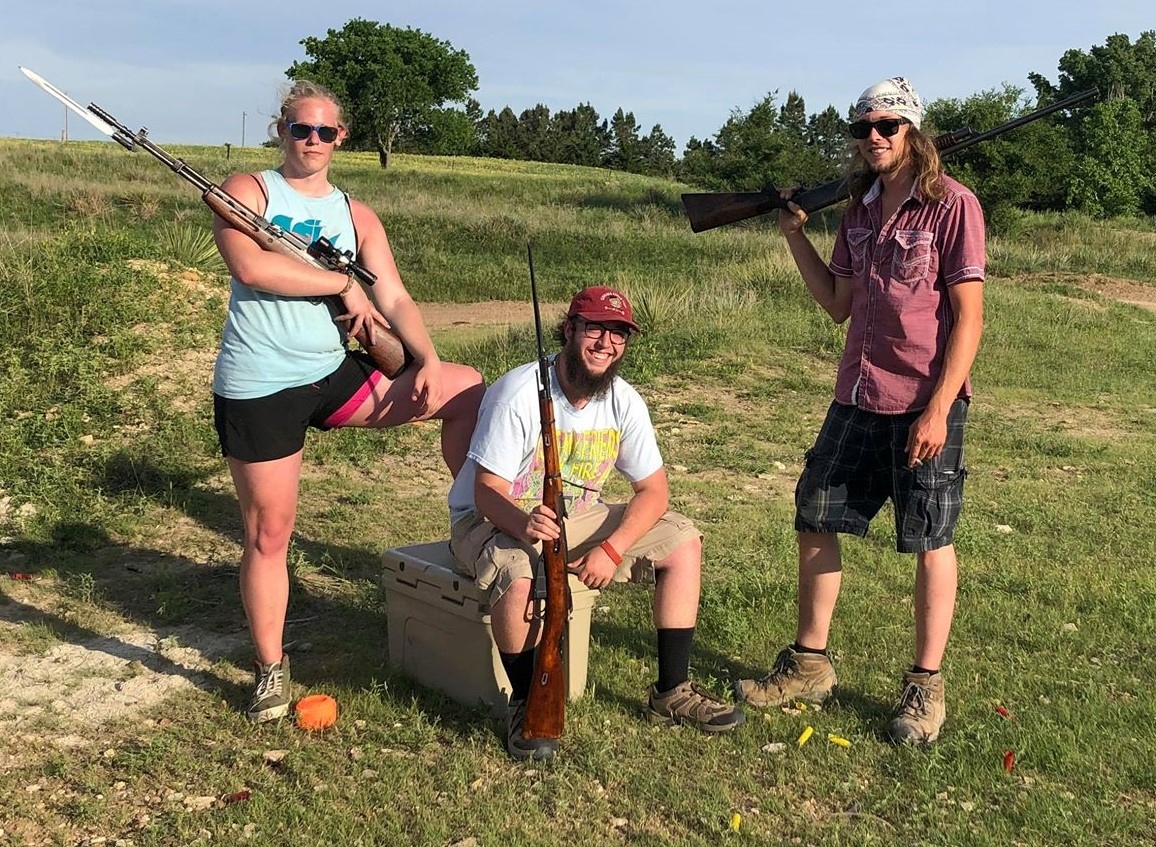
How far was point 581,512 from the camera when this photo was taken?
4.04m

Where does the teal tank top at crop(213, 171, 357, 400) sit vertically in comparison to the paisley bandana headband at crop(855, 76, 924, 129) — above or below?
below

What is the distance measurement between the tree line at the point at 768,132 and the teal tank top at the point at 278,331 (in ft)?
6.59

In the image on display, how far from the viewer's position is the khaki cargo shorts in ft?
12.0

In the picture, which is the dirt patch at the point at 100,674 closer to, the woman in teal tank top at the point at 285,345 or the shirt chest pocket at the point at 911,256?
the woman in teal tank top at the point at 285,345

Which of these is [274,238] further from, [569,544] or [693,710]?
[693,710]

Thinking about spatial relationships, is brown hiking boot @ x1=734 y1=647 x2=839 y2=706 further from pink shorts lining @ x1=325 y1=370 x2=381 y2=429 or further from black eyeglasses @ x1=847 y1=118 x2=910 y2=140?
black eyeglasses @ x1=847 y1=118 x2=910 y2=140

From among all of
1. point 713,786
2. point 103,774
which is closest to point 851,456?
point 713,786

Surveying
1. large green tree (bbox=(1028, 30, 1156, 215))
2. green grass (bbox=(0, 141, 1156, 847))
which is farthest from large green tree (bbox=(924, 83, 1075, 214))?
green grass (bbox=(0, 141, 1156, 847))

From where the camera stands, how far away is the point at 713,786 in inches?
139

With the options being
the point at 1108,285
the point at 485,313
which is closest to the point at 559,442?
the point at 485,313

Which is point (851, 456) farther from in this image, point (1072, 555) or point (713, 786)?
point (1072, 555)

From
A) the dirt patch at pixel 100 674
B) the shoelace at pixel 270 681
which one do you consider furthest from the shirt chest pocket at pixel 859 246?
the dirt patch at pixel 100 674

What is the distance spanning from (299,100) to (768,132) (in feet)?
124

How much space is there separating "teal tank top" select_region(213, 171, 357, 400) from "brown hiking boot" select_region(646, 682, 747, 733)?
1713mm
